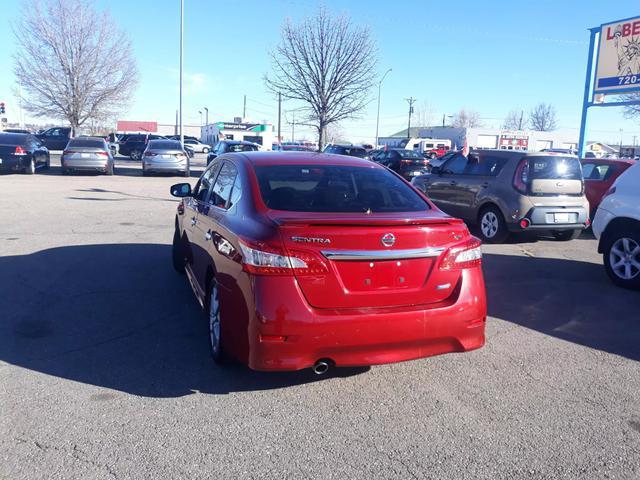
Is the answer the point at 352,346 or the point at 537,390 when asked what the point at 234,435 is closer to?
the point at 352,346

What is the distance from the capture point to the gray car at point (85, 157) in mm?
21547

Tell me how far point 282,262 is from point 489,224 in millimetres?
7435

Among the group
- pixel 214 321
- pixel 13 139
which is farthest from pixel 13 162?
pixel 214 321

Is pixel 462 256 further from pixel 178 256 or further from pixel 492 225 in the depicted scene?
pixel 492 225

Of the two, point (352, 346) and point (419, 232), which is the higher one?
point (419, 232)

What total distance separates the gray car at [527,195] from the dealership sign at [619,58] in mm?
11419

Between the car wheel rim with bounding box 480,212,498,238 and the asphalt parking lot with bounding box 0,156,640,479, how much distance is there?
3.51 meters

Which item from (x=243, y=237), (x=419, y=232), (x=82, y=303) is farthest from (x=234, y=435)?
(x=82, y=303)

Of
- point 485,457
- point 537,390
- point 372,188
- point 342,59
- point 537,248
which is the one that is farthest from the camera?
point 342,59

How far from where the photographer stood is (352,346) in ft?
11.8

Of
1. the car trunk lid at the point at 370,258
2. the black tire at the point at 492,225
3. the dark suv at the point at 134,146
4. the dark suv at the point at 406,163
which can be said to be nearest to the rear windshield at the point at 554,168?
the black tire at the point at 492,225

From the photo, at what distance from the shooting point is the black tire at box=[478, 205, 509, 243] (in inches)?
389

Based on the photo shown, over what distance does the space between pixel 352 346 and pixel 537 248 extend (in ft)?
22.8

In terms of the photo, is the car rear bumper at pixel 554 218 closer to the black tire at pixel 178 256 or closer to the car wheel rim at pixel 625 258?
the car wheel rim at pixel 625 258
